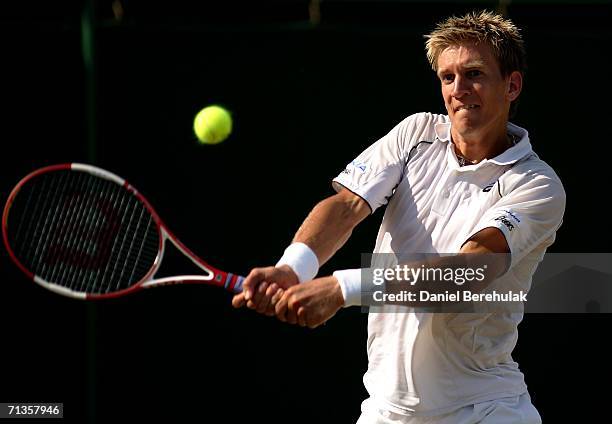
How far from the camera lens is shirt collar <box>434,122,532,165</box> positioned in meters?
3.46

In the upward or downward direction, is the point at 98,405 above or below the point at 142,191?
below

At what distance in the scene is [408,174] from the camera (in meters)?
3.57

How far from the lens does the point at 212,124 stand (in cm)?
505

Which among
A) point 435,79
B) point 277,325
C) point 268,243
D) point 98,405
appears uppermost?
point 435,79

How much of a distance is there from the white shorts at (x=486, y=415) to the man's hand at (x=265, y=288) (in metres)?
0.57

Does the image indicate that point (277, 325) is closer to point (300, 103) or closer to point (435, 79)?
point (300, 103)

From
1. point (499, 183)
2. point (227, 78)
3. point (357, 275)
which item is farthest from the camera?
point (227, 78)

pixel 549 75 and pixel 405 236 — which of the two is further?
pixel 549 75

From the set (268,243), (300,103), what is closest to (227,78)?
(300,103)

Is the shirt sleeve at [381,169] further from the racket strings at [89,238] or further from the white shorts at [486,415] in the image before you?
the racket strings at [89,238]

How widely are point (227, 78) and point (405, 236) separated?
6.11ft

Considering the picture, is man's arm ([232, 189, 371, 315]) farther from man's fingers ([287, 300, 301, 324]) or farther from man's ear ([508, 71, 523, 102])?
man's ear ([508, 71, 523, 102])

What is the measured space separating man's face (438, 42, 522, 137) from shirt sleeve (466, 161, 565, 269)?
0.22 meters

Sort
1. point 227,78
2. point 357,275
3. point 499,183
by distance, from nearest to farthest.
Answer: point 357,275, point 499,183, point 227,78
